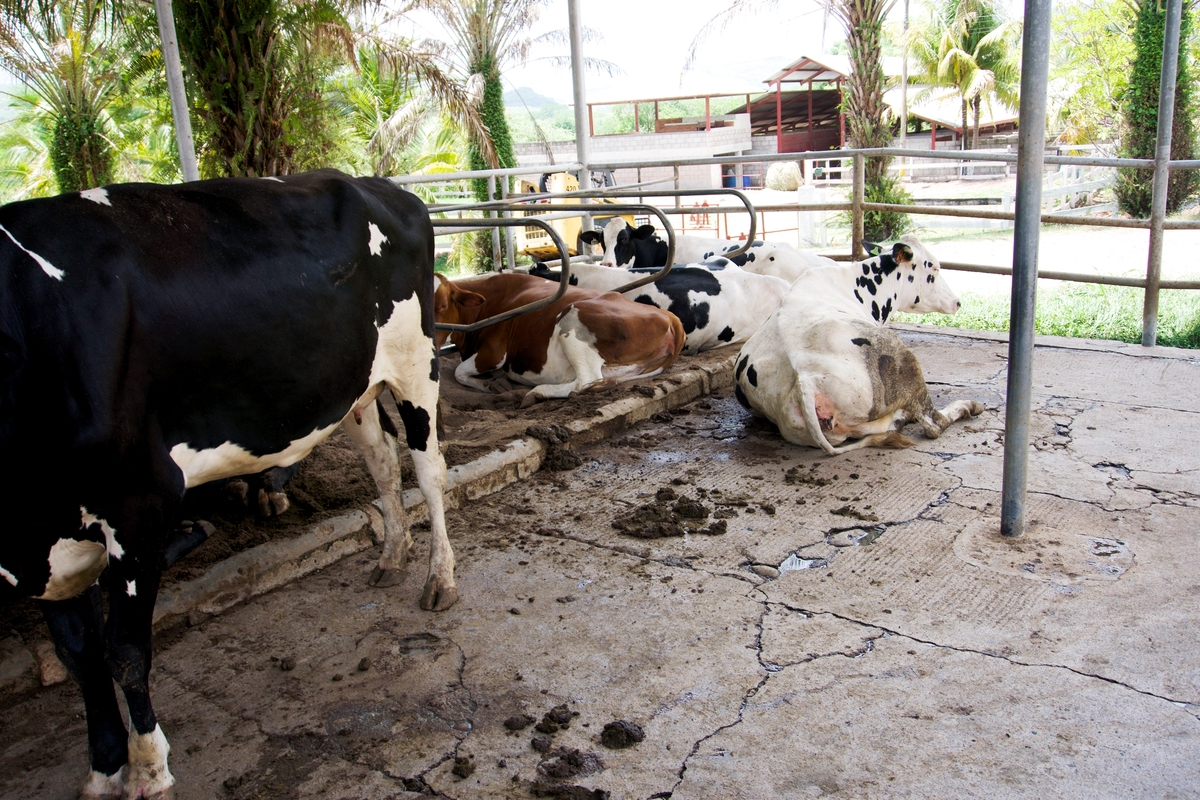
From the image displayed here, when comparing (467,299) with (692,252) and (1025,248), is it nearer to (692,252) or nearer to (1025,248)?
(692,252)

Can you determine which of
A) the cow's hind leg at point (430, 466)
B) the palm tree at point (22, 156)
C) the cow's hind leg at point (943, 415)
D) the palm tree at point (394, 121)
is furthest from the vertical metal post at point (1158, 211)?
the palm tree at point (22, 156)

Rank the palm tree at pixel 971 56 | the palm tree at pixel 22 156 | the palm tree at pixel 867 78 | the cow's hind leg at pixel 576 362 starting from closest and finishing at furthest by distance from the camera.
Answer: the cow's hind leg at pixel 576 362, the palm tree at pixel 867 78, the palm tree at pixel 22 156, the palm tree at pixel 971 56

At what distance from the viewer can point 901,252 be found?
6.63 m

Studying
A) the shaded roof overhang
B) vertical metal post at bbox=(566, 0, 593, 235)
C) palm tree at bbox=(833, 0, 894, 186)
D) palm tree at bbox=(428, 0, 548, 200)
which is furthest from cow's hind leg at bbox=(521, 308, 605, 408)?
the shaded roof overhang

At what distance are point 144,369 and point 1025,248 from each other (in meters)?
3.23

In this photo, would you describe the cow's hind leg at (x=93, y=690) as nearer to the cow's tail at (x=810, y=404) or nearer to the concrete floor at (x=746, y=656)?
the concrete floor at (x=746, y=656)

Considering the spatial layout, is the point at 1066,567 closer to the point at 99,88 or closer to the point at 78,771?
the point at 78,771

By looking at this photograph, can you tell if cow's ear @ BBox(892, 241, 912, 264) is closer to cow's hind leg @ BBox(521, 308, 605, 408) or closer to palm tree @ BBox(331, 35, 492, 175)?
cow's hind leg @ BBox(521, 308, 605, 408)

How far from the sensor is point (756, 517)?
4.42 metres

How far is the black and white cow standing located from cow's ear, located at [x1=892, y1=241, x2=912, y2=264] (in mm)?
4304

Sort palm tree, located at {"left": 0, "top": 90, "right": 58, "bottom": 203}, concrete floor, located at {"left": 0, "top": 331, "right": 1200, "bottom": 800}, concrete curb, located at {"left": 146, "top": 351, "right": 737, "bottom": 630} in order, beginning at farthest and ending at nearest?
1. palm tree, located at {"left": 0, "top": 90, "right": 58, "bottom": 203}
2. concrete curb, located at {"left": 146, "top": 351, "right": 737, "bottom": 630}
3. concrete floor, located at {"left": 0, "top": 331, "right": 1200, "bottom": 800}

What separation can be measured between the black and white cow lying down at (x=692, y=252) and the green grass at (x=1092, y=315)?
1.57 meters

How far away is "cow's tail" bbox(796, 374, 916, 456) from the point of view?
4926 mm

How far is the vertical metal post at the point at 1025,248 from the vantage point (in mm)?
3660
